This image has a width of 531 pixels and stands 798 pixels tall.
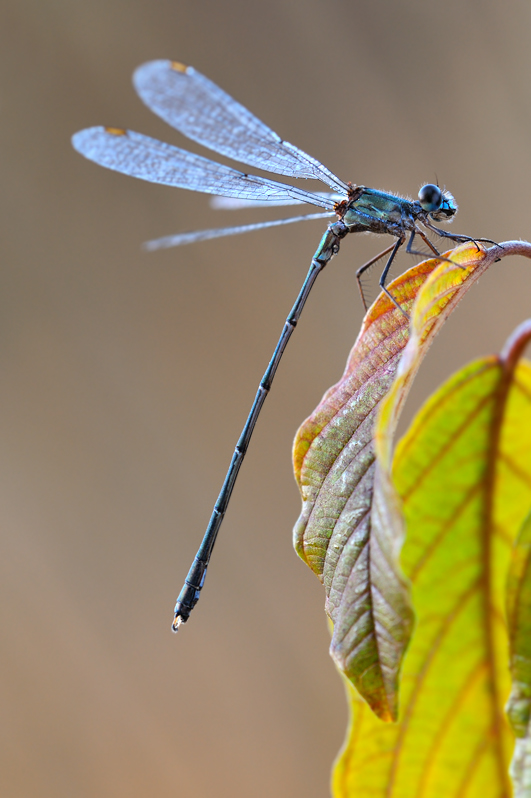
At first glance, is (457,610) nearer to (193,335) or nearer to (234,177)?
(234,177)

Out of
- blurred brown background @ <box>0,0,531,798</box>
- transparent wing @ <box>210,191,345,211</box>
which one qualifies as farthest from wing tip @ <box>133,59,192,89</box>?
blurred brown background @ <box>0,0,531,798</box>

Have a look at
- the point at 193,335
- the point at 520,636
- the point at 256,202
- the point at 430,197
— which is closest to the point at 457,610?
the point at 520,636

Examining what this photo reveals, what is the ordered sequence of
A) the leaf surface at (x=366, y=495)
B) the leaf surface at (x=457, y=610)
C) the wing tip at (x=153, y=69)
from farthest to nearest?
the wing tip at (x=153, y=69) → the leaf surface at (x=457, y=610) → the leaf surface at (x=366, y=495)

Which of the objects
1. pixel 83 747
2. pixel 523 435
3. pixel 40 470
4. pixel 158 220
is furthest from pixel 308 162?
pixel 83 747

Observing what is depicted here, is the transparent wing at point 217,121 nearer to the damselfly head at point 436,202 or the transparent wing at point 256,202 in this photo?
the transparent wing at point 256,202

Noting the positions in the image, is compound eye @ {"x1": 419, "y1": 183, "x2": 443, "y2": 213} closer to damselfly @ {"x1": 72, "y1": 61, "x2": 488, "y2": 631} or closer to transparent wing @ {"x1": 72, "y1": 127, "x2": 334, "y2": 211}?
damselfly @ {"x1": 72, "y1": 61, "x2": 488, "y2": 631}

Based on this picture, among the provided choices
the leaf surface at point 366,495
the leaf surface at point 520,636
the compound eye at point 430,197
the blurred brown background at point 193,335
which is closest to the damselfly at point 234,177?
the compound eye at point 430,197

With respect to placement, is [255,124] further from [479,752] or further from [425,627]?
[479,752]
